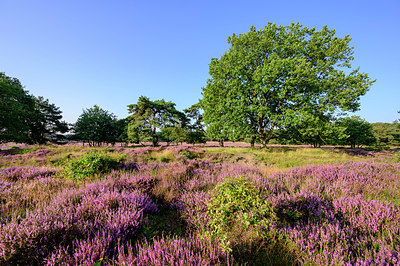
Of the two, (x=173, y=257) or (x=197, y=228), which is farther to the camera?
(x=197, y=228)

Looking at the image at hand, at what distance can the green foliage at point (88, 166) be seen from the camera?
180 inches

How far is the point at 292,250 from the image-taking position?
1838 millimetres

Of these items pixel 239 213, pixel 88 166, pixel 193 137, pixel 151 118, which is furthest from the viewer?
pixel 193 137

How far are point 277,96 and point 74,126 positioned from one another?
153ft

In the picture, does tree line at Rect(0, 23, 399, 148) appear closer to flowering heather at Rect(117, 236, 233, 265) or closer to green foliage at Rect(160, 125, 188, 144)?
green foliage at Rect(160, 125, 188, 144)

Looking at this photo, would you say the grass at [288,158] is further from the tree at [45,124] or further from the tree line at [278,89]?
the tree at [45,124]

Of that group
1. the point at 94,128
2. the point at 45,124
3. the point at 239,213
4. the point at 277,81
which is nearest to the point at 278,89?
the point at 277,81

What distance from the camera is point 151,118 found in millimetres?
23500

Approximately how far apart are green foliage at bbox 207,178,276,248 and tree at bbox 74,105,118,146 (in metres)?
38.0

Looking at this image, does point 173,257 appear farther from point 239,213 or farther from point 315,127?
point 315,127

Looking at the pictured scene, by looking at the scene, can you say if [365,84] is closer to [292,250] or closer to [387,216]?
[387,216]

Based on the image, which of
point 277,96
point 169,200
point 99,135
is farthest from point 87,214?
point 99,135

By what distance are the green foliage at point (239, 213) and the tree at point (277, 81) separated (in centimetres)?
1253

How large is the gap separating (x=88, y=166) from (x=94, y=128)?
3773cm
